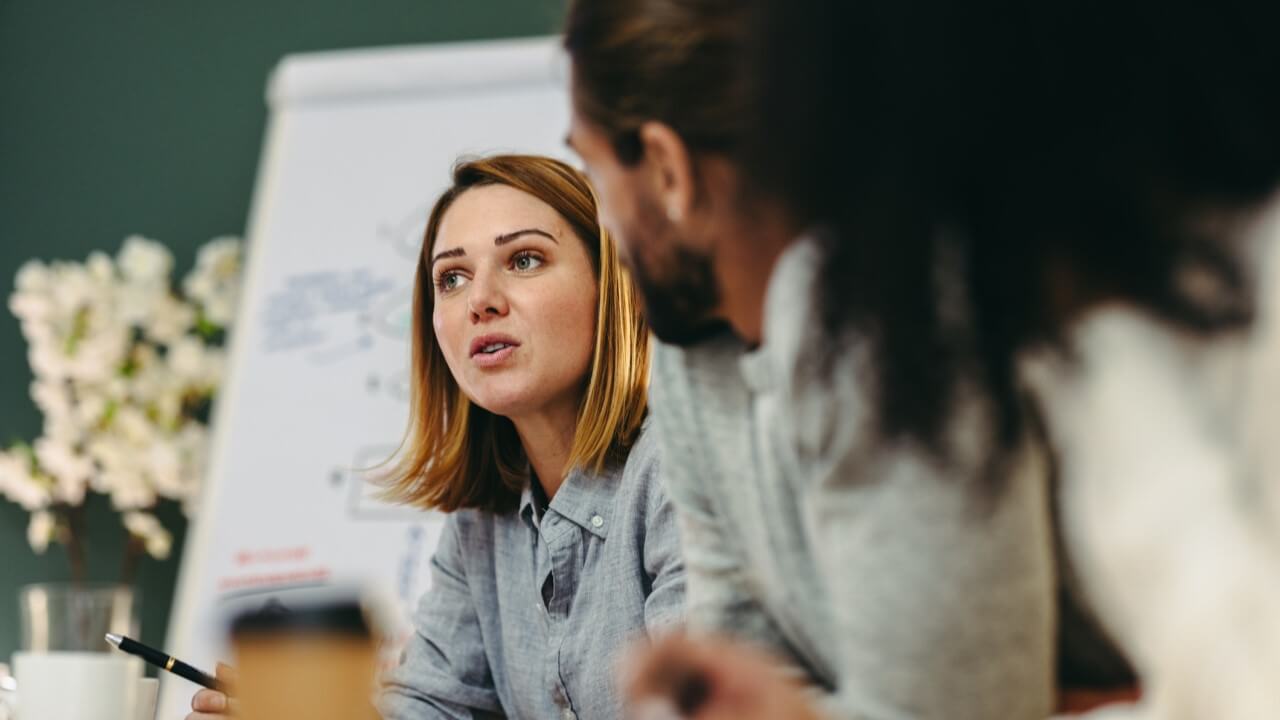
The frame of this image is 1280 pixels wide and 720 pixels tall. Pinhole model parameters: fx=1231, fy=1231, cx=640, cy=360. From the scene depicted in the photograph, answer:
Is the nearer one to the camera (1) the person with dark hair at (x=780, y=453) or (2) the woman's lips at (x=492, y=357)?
(1) the person with dark hair at (x=780, y=453)

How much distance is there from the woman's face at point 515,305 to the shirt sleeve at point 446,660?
9.2 inches

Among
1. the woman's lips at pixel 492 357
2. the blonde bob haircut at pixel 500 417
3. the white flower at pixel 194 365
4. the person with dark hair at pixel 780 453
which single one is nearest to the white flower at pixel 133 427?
the white flower at pixel 194 365

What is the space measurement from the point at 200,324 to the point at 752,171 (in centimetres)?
187

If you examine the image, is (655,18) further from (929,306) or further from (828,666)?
(828,666)

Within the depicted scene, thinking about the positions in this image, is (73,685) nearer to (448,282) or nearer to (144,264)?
(448,282)

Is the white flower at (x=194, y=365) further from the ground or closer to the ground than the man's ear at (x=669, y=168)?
further from the ground

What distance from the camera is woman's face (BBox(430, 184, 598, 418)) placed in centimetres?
120

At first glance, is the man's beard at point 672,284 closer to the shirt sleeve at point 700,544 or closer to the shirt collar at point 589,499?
the shirt sleeve at point 700,544

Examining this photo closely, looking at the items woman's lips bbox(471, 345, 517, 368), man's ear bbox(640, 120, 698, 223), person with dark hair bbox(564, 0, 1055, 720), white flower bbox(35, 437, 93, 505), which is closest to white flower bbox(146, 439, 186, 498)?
white flower bbox(35, 437, 93, 505)

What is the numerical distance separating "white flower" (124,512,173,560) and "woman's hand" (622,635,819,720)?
6.06 feet

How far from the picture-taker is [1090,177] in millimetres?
514

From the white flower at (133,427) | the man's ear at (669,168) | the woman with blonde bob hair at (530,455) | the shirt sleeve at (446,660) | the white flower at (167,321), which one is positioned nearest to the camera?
the man's ear at (669,168)

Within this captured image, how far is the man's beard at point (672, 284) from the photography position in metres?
0.65

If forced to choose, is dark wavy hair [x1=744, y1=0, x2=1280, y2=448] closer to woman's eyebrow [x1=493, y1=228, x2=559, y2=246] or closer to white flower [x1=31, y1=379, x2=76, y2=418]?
woman's eyebrow [x1=493, y1=228, x2=559, y2=246]
